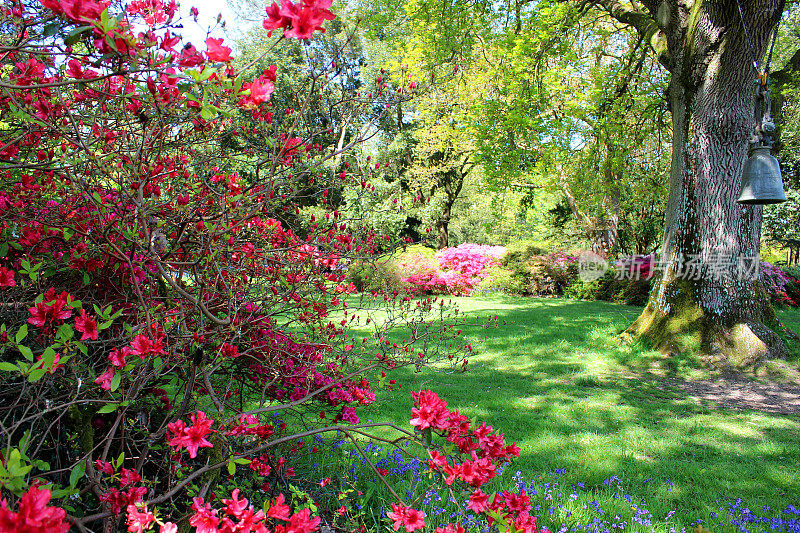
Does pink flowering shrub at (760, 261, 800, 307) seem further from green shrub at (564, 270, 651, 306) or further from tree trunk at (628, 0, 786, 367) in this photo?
tree trunk at (628, 0, 786, 367)

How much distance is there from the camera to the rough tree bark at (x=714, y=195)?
590 centimetres

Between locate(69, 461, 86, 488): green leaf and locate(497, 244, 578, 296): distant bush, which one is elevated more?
locate(69, 461, 86, 488): green leaf

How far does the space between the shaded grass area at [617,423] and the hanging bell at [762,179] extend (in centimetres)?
209

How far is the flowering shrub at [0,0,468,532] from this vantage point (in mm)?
1275

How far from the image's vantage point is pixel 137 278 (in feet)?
6.08

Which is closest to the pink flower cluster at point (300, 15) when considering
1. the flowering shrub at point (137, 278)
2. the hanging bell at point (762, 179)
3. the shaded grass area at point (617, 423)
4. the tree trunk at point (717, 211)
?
the flowering shrub at point (137, 278)

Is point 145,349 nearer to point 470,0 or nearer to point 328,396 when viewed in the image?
point 328,396

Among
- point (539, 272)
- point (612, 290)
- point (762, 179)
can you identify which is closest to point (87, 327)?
point (762, 179)

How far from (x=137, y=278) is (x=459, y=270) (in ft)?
44.7

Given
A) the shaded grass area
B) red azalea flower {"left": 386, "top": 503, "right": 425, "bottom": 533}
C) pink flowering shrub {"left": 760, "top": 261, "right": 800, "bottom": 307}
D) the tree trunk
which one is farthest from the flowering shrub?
pink flowering shrub {"left": 760, "top": 261, "right": 800, "bottom": 307}

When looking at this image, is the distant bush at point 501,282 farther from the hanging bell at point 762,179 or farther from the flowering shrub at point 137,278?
the flowering shrub at point 137,278

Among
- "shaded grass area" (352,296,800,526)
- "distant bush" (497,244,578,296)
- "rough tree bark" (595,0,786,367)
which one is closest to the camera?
"shaded grass area" (352,296,800,526)

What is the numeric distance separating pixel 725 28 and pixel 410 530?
7.22m

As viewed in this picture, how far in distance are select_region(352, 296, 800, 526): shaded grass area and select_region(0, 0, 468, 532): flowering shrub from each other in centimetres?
189
